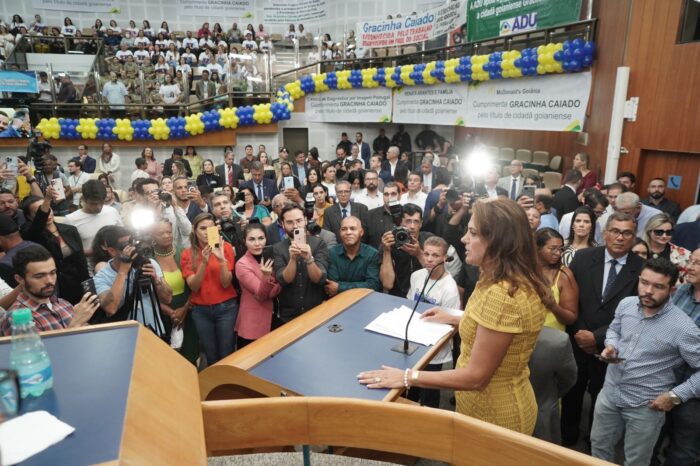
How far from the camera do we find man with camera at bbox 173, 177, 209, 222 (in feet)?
15.5

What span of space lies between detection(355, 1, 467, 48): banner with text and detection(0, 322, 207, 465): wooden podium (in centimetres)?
892

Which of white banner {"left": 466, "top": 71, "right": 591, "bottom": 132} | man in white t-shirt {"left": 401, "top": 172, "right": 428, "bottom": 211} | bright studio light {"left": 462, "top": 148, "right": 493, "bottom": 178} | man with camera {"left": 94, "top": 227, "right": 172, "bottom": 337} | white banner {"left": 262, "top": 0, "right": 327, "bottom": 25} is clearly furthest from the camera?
white banner {"left": 262, "top": 0, "right": 327, "bottom": 25}

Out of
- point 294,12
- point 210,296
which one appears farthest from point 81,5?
point 210,296

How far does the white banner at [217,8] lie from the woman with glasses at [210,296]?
1526 cm

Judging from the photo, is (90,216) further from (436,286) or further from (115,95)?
(115,95)

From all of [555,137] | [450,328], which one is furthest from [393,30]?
[450,328]

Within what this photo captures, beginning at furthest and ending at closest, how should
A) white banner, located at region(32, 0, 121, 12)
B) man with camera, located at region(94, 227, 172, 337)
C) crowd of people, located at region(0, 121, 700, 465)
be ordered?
white banner, located at region(32, 0, 121, 12) → man with camera, located at region(94, 227, 172, 337) → crowd of people, located at region(0, 121, 700, 465)

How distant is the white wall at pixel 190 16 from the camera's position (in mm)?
14781

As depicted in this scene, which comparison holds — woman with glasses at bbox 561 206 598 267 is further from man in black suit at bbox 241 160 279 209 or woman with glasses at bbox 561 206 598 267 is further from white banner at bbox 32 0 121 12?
white banner at bbox 32 0 121 12

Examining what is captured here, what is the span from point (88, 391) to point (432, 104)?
369 inches

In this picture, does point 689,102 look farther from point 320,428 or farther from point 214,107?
point 214,107

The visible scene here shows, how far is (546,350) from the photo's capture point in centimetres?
212

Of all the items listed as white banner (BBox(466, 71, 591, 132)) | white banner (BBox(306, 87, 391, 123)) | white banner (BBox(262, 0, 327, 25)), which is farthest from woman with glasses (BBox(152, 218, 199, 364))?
white banner (BBox(262, 0, 327, 25))

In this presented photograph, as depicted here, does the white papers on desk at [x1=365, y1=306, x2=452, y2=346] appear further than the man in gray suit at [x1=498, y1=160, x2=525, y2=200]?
No
